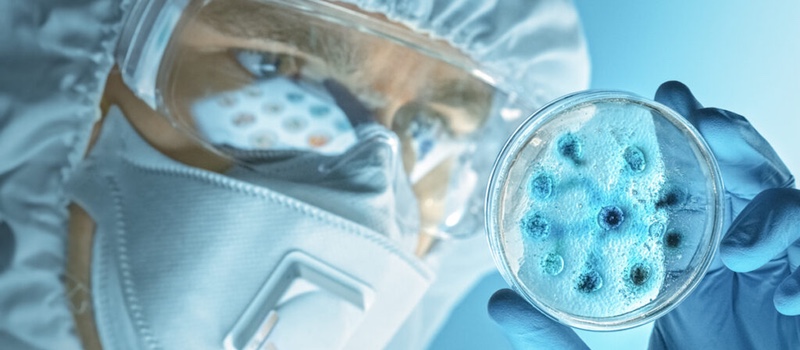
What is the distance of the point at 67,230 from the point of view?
2.17ft

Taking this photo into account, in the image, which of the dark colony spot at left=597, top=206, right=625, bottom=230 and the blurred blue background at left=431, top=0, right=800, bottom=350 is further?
the blurred blue background at left=431, top=0, right=800, bottom=350

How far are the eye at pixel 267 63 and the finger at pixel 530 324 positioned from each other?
1.07ft

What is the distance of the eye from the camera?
0.70m

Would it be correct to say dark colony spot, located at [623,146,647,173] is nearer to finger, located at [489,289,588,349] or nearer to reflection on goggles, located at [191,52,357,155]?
finger, located at [489,289,588,349]

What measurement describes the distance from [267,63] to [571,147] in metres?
0.35

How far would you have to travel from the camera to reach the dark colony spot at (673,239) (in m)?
0.50

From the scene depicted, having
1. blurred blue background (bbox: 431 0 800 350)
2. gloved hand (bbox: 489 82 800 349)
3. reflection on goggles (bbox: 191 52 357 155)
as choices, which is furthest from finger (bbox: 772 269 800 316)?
reflection on goggles (bbox: 191 52 357 155)

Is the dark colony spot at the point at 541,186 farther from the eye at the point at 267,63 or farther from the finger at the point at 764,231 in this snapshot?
the eye at the point at 267,63

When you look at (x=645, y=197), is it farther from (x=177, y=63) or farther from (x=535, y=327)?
(x=177, y=63)

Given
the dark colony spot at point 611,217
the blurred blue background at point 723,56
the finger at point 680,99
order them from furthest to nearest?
the blurred blue background at point 723,56, the finger at point 680,99, the dark colony spot at point 611,217

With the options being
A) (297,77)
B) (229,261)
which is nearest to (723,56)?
(297,77)

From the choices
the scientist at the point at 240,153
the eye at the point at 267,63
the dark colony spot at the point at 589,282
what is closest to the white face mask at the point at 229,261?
the scientist at the point at 240,153

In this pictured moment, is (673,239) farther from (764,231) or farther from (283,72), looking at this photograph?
(283,72)

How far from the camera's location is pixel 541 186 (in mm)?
508
